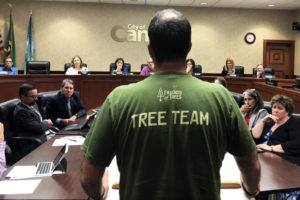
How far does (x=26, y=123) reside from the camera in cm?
318

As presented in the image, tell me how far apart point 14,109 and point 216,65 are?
704cm

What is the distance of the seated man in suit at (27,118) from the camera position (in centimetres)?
318

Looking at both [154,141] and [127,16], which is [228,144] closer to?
[154,141]

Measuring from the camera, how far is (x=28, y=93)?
3.24m

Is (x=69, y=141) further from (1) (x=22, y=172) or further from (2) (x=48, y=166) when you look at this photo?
(1) (x=22, y=172)

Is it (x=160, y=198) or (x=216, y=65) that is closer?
(x=160, y=198)

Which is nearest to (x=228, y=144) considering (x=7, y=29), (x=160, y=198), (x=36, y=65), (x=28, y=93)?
(x=160, y=198)

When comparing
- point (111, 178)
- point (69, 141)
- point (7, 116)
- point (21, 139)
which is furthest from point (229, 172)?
point (7, 116)

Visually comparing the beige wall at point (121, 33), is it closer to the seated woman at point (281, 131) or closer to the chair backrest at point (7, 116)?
the chair backrest at point (7, 116)

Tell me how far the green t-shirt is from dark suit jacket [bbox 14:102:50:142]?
2580 mm

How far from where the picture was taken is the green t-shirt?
83cm

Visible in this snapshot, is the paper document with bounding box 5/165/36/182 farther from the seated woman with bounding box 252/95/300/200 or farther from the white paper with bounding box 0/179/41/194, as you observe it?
the seated woman with bounding box 252/95/300/200

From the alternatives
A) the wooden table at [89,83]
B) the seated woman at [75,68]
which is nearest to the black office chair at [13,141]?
the wooden table at [89,83]

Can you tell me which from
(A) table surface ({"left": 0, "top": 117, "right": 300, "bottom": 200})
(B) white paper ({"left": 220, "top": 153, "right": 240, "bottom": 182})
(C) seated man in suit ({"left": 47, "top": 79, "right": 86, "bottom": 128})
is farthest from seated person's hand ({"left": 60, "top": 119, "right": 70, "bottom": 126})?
(B) white paper ({"left": 220, "top": 153, "right": 240, "bottom": 182})
